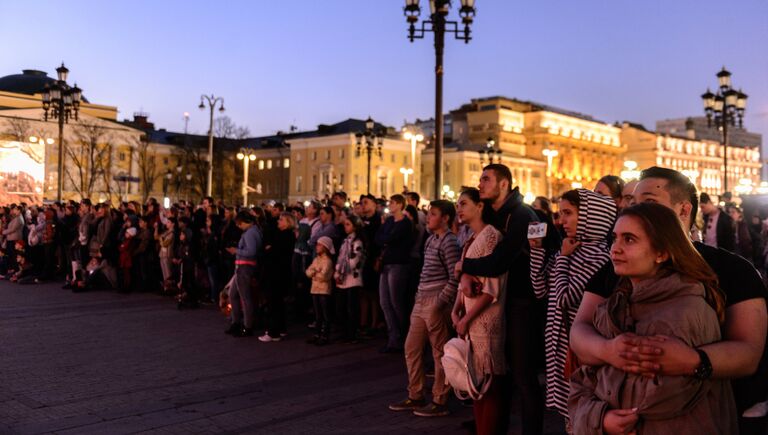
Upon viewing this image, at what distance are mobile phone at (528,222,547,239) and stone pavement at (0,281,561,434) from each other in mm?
2394

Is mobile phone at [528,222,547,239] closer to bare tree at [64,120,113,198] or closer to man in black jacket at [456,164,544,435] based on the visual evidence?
man in black jacket at [456,164,544,435]

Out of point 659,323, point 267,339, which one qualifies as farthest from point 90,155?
point 659,323

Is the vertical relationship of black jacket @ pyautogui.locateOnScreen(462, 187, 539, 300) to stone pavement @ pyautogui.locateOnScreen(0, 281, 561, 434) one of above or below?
above

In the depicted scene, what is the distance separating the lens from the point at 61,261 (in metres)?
21.4

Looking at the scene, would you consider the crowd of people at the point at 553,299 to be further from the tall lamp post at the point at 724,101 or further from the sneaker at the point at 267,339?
the tall lamp post at the point at 724,101

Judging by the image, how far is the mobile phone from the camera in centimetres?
522

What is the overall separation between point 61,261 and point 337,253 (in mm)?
12402

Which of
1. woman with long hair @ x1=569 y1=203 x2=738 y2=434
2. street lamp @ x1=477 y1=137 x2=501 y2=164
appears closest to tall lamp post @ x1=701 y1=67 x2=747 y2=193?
street lamp @ x1=477 y1=137 x2=501 y2=164

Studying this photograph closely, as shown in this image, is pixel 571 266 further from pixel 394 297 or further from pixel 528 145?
pixel 528 145

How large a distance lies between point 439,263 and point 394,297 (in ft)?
9.06

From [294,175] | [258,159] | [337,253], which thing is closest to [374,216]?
[337,253]

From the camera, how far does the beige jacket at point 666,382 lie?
9.15ft

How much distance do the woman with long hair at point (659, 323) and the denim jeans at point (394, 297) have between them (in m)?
7.44

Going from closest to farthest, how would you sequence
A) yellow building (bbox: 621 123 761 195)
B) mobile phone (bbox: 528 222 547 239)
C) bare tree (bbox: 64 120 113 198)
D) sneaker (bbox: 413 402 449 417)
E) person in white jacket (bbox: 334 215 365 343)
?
mobile phone (bbox: 528 222 547 239) < sneaker (bbox: 413 402 449 417) < person in white jacket (bbox: 334 215 365 343) < bare tree (bbox: 64 120 113 198) < yellow building (bbox: 621 123 761 195)
